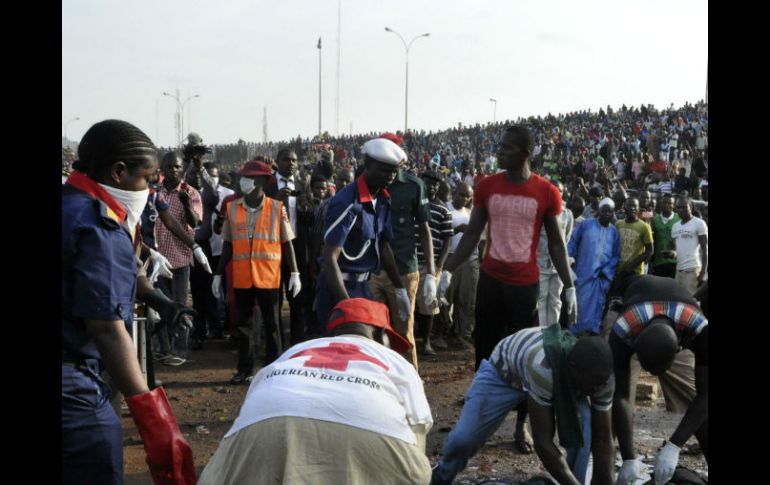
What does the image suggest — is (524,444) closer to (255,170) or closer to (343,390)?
(343,390)

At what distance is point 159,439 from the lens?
2496mm

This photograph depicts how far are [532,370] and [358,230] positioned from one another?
1.81 metres

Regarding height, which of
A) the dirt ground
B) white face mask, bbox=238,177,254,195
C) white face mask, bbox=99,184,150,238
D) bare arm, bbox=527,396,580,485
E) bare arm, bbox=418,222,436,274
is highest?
white face mask, bbox=238,177,254,195

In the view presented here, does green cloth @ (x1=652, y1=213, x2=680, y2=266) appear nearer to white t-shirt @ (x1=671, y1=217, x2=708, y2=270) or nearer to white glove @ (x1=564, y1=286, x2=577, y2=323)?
white t-shirt @ (x1=671, y1=217, x2=708, y2=270)

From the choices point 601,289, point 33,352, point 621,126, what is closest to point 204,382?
point 601,289

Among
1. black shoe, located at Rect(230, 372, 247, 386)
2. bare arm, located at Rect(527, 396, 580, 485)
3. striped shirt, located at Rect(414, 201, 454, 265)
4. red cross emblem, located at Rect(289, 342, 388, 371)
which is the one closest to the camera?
red cross emblem, located at Rect(289, 342, 388, 371)

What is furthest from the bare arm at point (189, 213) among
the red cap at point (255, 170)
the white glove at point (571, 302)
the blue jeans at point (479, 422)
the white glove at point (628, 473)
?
the white glove at point (628, 473)

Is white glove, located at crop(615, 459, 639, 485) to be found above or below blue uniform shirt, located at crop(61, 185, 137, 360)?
below

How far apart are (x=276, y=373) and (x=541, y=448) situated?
151 centimetres

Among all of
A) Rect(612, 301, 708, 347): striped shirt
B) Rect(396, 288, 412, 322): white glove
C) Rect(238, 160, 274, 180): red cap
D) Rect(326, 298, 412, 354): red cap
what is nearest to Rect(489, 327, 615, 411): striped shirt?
Rect(612, 301, 708, 347): striped shirt

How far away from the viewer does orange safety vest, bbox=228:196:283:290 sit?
21.2ft

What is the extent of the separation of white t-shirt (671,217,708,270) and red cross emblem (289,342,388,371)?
7.36 m

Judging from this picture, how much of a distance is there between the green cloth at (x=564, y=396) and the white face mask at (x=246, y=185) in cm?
352

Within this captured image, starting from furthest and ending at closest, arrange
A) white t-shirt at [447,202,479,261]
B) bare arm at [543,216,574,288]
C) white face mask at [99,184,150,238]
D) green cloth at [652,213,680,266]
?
1. green cloth at [652,213,680,266]
2. white t-shirt at [447,202,479,261]
3. bare arm at [543,216,574,288]
4. white face mask at [99,184,150,238]
